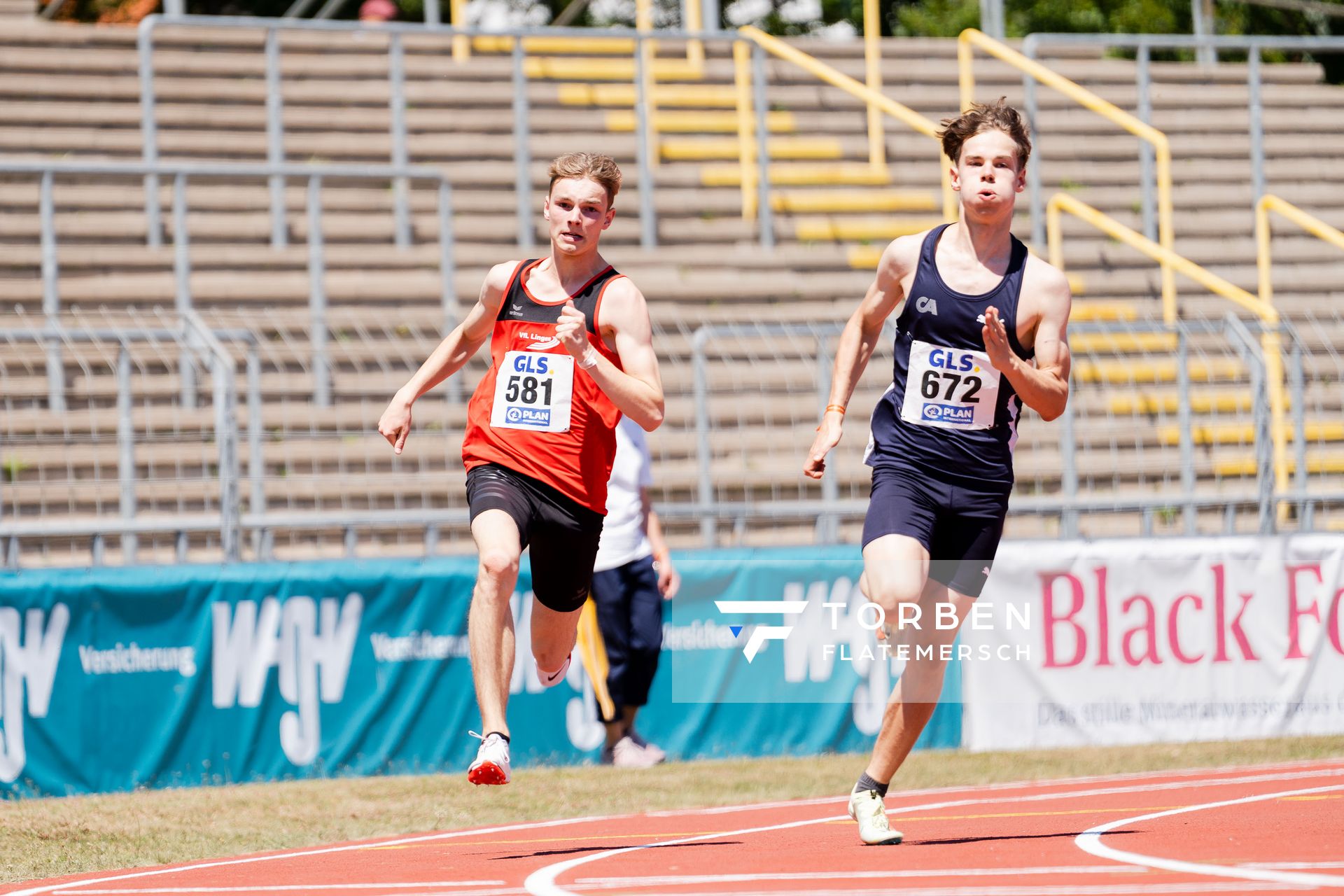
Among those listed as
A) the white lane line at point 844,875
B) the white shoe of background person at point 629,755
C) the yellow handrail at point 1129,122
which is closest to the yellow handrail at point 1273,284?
the yellow handrail at point 1129,122

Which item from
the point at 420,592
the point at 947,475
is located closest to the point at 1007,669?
the point at 420,592

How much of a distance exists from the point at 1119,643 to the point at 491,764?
5.71 metres

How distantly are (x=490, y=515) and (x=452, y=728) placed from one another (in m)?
3.89

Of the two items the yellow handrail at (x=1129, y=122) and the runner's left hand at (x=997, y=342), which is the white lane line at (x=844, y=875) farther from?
the yellow handrail at (x=1129, y=122)

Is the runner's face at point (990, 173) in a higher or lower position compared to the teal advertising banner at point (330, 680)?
higher

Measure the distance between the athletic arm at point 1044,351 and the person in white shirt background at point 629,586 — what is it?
145 inches

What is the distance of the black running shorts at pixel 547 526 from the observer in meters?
7.02

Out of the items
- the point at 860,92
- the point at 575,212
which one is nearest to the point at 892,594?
the point at 575,212

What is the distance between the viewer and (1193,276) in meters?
15.7

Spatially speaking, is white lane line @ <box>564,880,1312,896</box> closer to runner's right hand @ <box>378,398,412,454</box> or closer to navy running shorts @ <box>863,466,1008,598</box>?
navy running shorts @ <box>863,466,1008,598</box>

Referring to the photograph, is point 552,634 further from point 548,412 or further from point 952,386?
point 952,386

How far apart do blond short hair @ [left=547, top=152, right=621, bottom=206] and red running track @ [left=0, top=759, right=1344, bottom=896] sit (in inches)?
91.4

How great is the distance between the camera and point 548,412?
7.11 metres

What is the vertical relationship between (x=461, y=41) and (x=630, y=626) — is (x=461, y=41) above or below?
above
